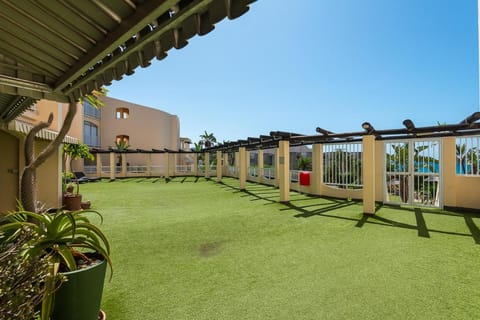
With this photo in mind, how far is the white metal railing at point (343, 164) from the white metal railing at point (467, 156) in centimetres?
304

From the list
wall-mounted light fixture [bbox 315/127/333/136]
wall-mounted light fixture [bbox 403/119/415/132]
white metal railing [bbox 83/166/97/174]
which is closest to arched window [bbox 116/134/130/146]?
white metal railing [bbox 83/166/97/174]

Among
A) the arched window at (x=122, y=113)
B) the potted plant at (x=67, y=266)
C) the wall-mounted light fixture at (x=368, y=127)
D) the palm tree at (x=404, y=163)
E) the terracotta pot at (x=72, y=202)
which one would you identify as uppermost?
the arched window at (x=122, y=113)

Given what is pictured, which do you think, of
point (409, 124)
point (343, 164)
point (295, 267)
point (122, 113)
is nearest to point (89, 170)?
point (122, 113)

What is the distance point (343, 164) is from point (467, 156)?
405 centimetres

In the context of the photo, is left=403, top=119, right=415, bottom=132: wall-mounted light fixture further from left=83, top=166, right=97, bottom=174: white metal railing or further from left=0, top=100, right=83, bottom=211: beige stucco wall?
left=83, top=166, right=97, bottom=174: white metal railing

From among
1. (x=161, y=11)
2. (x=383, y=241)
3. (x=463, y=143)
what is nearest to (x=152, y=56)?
(x=161, y=11)

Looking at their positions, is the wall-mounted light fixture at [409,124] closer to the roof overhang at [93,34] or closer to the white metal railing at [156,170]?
the roof overhang at [93,34]

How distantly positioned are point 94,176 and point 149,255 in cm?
2159

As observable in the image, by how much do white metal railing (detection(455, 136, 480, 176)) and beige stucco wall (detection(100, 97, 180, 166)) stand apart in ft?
88.5

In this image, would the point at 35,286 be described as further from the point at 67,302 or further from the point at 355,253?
the point at 355,253

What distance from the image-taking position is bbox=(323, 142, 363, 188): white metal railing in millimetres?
10047

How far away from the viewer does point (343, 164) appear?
34.4 feet

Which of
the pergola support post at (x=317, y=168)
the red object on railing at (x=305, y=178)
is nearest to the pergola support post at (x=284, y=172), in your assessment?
the pergola support post at (x=317, y=168)

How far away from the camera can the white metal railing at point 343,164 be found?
10047 mm
